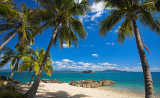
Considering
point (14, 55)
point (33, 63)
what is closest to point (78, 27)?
point (33, 63)

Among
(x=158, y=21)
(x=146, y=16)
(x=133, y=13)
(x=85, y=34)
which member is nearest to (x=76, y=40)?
(x=85, y=34)

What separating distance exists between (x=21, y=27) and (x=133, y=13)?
12.2 m

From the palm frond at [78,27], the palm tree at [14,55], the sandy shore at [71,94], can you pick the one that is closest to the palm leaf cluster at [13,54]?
the palm tree at [14,55]

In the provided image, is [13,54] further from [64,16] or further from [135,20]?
[135,20]

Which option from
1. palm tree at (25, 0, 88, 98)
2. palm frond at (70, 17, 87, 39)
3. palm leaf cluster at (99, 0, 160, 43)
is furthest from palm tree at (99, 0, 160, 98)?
palm tree at (25, 0, 88, 98)

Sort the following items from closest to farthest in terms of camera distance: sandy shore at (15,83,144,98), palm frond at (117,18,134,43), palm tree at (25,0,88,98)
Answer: palm frond at (117,18,134,43) < palm tree at (25,0,88,98) < sandy shore at (15,83,144,98)

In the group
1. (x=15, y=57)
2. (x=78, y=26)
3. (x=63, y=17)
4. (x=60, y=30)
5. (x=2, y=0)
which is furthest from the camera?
(x=15, y=57)

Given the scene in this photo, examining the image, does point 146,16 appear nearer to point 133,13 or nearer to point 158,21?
point 133,13

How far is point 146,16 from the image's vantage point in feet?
17.5

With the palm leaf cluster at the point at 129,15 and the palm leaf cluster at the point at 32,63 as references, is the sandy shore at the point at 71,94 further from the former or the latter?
the palm leaf cluster at the point at 129,15

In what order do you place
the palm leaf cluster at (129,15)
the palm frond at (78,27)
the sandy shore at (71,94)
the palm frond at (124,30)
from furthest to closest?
1. the palm frond at (78,27)
2. the sandy shore at (71,94)
3. the palm frond at (124,30)
4. the palm leaf cluster at (129,15)

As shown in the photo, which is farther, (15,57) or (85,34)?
(15,57)

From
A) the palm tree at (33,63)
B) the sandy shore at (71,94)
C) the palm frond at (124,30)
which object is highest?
the palm frond at (124,30)

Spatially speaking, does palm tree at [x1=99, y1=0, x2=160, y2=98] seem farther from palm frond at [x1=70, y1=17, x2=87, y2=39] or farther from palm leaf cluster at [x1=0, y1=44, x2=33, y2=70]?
palm leaf cluster at [x1=0, y1=44, x2=33, y2=70]
